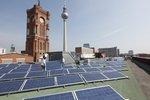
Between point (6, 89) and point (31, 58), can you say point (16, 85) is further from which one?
point (31, 58)

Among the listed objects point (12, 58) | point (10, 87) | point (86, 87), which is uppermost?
point (12, 58)

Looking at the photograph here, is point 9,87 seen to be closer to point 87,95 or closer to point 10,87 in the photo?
point 10,87

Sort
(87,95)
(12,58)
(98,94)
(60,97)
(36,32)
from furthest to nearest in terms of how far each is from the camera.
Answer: (36,32), (12,58), (98,94), (87,95), (60,97)

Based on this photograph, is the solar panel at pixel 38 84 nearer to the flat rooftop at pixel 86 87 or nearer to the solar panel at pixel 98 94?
the flat rooftop at pixel 86 87

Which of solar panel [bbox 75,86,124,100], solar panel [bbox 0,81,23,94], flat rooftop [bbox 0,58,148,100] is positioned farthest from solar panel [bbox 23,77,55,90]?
solar panel [bbox 75,86,124,100]

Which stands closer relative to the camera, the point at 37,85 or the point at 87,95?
the point at 87,95

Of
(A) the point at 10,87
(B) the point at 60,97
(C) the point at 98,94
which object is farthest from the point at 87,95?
(A) the point at 10,87
